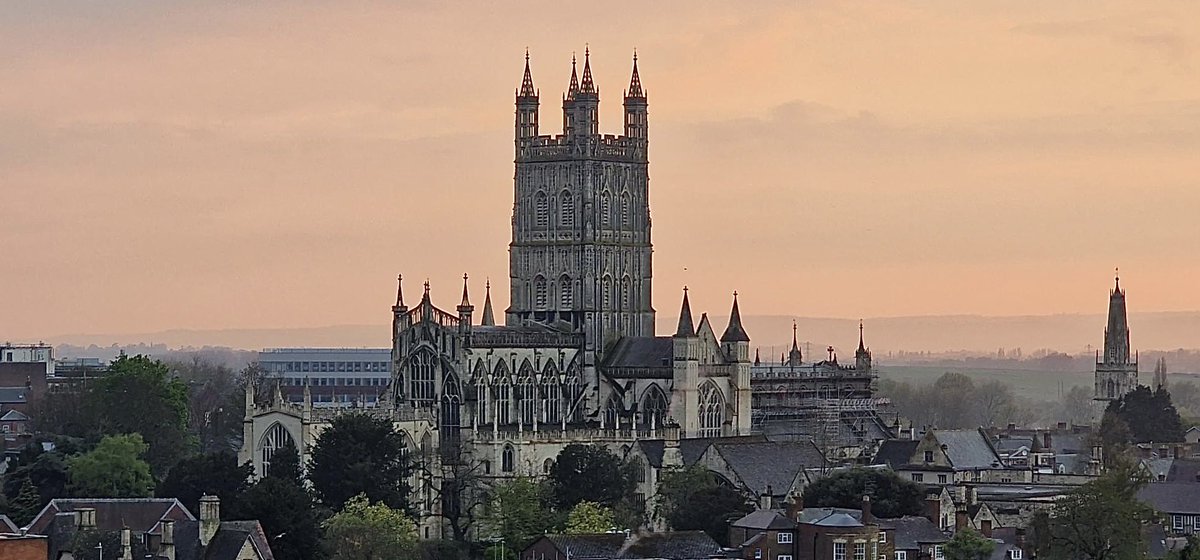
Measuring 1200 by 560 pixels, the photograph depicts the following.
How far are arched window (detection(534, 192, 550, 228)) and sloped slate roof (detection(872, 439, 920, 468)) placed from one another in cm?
2244

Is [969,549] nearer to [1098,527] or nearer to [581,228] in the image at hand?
[1098,527]

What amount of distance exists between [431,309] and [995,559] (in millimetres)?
46501

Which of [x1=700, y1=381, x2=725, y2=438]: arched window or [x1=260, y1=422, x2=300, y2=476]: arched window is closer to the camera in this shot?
[x1=260, y1=422, x2=300, y2=476]: arched window

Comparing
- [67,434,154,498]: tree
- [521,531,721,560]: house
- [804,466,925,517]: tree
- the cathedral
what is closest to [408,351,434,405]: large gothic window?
the cathedral

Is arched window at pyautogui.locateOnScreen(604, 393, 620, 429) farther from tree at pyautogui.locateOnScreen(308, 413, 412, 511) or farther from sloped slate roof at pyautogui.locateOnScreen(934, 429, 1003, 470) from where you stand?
tree at pyautogui.locateOnScreen(308, 413, 412, 511)

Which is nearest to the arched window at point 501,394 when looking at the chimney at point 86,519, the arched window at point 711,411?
the arched window at point 711,411

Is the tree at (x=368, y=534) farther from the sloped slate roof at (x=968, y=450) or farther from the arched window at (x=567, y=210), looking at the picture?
the arched window at (x=567, y=210)

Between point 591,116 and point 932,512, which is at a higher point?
point 591,116

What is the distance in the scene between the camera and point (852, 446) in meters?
169

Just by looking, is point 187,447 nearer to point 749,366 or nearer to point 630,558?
point 749,366

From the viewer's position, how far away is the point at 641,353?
6432 inches

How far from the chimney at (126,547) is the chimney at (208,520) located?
103 inches

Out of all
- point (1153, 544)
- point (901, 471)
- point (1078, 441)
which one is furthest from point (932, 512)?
point (1078, 441)

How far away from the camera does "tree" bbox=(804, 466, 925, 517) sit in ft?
419
